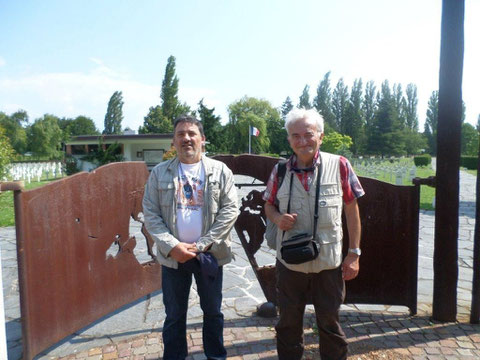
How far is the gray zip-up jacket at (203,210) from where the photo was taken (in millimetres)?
2471

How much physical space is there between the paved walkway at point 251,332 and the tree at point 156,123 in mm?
49676

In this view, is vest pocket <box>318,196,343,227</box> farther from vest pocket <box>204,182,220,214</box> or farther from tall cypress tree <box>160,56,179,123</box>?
tall cypress tree <box>160,56,179,123</box>

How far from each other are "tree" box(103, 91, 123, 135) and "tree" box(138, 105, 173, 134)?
21.6 m

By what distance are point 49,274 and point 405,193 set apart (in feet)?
10.1

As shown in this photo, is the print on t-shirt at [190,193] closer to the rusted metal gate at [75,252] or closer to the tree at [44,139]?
the rusted metal gate at [75,252]

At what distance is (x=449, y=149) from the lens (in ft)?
10.7

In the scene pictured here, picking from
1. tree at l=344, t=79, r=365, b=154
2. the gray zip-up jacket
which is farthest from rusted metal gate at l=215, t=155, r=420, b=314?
tree at l=344, t=79, r=365, b=154

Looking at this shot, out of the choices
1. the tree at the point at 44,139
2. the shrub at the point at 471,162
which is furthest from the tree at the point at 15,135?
the shrub at the point at 471,162

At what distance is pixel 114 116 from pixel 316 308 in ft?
253

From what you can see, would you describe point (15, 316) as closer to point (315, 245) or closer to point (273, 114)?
point (315, 245)

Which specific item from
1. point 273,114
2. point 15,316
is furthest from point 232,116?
point 15,316

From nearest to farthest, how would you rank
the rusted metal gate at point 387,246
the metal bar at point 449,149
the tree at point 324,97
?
1. the metal bar at point 449,149
2. the rusted metal gate at point 387,246
3. the tree at point 324,97

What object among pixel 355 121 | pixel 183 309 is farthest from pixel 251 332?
pixel 355 121

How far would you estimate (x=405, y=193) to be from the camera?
3430mm
